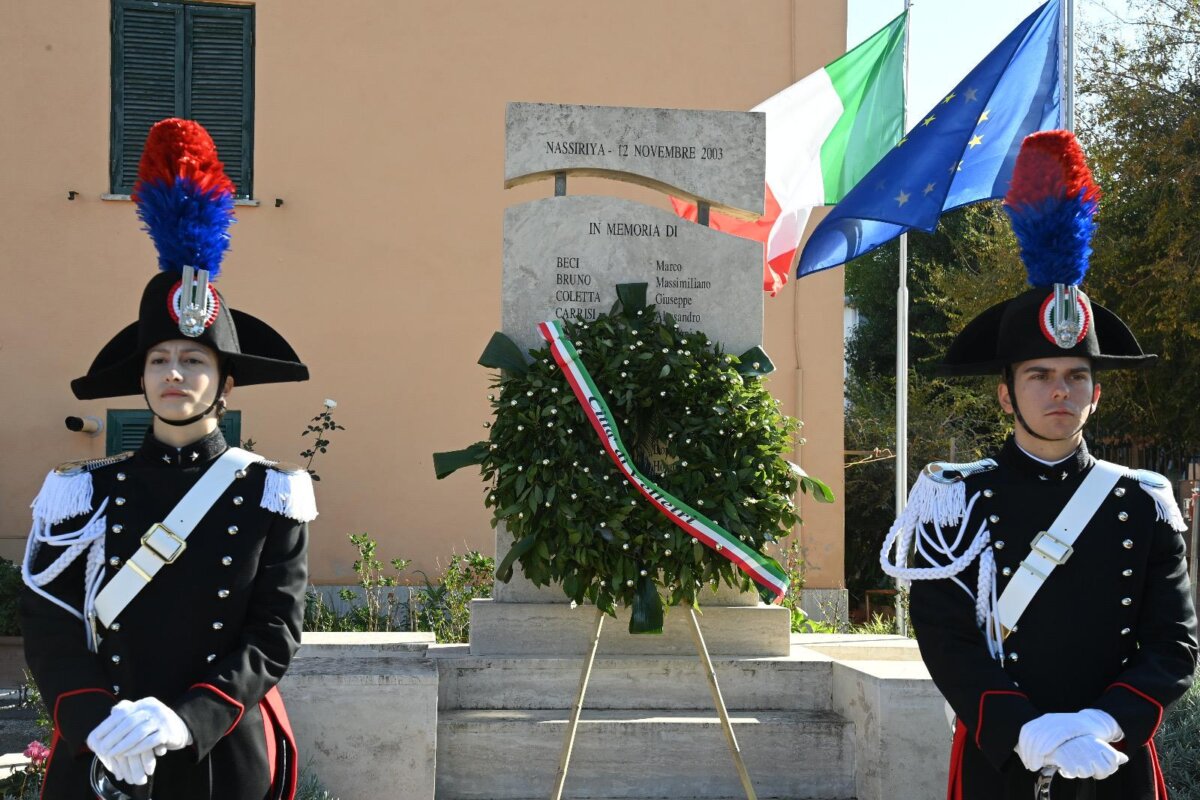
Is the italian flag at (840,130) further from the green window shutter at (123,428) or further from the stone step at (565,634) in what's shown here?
the green window shutter at (123,428)

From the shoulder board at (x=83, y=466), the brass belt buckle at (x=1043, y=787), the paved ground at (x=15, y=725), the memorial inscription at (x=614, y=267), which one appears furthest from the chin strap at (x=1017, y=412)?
the paved ground at (x=15, y=725)

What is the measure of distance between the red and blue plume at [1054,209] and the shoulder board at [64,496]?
2521mm

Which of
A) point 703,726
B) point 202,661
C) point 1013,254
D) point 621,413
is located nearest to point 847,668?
point 703,726

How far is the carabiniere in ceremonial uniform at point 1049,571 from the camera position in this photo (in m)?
3.17

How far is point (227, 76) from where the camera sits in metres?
10.9

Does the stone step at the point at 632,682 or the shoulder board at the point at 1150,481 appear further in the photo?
the stone step at the point at 632,682

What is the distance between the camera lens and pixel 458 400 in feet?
35.9

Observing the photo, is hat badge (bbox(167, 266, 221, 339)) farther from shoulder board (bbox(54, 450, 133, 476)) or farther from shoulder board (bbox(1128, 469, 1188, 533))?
shoulder board (bbox(1128, 469, 1188, 533))

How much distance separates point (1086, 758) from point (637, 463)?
9.33ft

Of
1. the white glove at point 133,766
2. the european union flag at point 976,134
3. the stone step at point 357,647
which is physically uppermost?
the european union flag at point 976,134

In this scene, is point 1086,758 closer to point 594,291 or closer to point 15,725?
point 594,291

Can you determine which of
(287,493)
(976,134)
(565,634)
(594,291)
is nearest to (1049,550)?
(287,493)

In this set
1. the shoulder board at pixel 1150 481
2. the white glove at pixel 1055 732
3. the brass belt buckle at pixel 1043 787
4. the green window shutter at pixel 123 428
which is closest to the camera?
the white glove at pixel 1055 732

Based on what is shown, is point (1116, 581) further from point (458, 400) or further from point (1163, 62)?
point (1163, 62)
